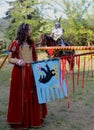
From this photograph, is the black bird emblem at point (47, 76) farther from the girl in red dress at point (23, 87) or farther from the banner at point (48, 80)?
the girl in red dress at point (23, 87)

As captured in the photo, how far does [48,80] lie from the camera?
5125 millimetres

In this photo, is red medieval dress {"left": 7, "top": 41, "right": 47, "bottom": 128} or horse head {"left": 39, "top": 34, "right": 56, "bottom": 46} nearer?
red medieval dress {"left": 7, "top": 41, "right": 47, "bottom": 128}

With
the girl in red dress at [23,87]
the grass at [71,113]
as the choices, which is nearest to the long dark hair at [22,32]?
the girl in red dress at [23,87]

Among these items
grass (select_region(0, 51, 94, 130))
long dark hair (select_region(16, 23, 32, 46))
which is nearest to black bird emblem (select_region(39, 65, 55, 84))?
long dark hair (select_region(16, 23, 32, 46))

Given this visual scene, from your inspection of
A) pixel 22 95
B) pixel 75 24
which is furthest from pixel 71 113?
pixel 75 24

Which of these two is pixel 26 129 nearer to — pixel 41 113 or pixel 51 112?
pixel 41 113

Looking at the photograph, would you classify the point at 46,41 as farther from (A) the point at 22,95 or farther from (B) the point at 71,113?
(A) the point at 22,95

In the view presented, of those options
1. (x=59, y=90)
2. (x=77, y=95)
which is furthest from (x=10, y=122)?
(x=77, y=95)

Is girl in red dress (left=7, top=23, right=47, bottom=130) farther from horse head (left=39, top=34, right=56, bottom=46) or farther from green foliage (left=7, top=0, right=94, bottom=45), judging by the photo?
green foliage (left=7, top=0, right=94, bottom=45)

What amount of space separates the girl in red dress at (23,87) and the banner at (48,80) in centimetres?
9

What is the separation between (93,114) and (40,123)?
119 cm

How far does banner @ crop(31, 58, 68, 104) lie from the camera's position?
5043mm

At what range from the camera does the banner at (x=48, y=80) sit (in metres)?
5.04

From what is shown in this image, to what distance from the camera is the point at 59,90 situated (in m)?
5.21
